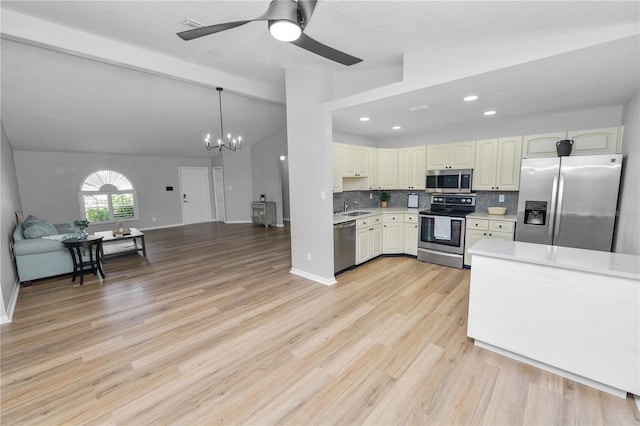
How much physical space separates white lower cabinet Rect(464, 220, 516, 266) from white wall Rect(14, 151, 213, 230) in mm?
8871

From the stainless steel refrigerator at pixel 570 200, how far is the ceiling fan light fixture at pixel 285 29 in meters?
3.52

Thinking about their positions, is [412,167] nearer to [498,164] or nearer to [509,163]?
[498,164]

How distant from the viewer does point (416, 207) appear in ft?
17.8

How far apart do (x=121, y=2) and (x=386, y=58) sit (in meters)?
2.74

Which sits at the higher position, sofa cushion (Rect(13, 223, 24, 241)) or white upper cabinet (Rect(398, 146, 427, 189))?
white upper cabinet (Rect(398, 146, 427, 189))

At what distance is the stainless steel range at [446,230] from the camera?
4.37 metres

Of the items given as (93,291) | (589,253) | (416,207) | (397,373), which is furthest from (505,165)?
(93,291)

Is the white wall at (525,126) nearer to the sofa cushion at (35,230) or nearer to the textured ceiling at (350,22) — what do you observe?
the textured ceiling at (350,22)

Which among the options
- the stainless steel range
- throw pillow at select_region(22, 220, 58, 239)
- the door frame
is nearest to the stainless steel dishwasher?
the stainless steel range

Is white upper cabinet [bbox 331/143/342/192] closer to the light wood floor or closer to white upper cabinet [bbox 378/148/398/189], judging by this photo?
white upper cabinet [bbox 378/148/398/189]

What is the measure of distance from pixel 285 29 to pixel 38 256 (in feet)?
16.7

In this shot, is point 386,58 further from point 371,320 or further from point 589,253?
point 371,320

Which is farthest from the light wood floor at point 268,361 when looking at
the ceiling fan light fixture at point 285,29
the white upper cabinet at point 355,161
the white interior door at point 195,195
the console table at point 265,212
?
the white interior door at point 195,195

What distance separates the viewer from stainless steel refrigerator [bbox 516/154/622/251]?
3023mm
